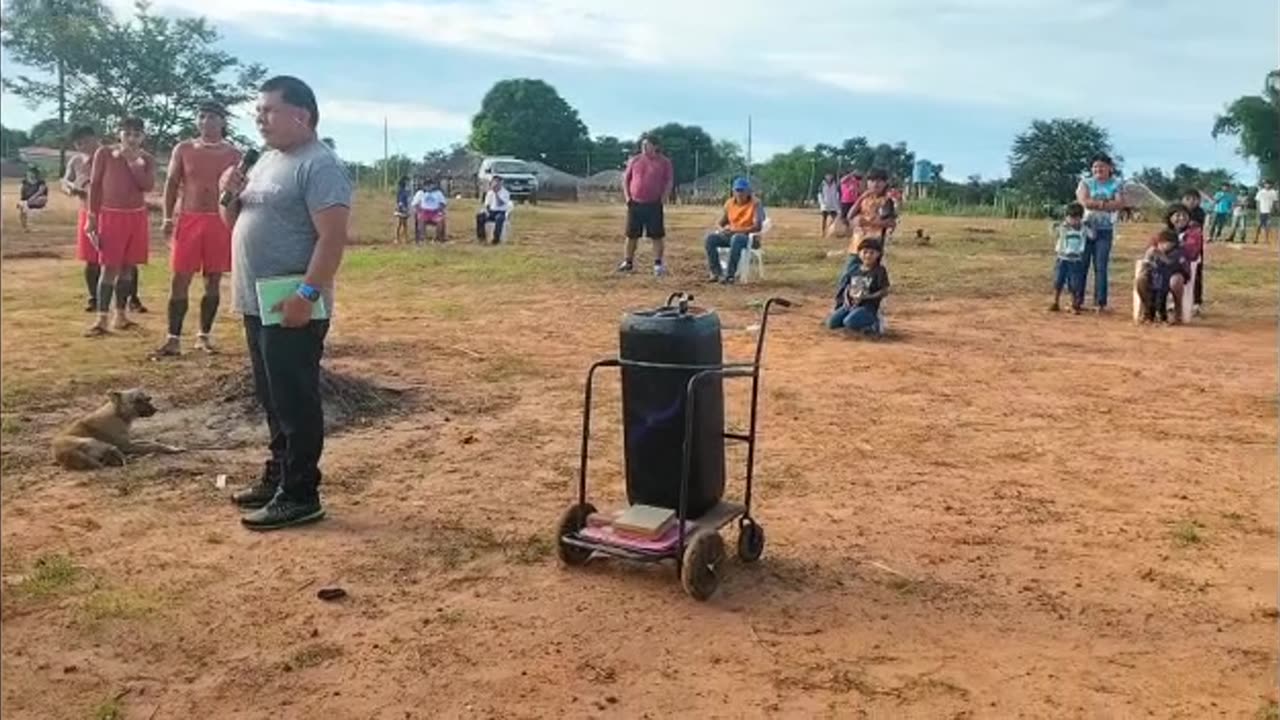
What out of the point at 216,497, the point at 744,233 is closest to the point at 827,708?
the point at 216,497

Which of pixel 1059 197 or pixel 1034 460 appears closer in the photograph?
pixel 1034 460

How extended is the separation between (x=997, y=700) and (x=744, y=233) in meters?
9.36

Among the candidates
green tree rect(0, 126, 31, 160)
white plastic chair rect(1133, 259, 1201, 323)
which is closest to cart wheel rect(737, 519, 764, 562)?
green tree rect(0, 126, 31, 160)

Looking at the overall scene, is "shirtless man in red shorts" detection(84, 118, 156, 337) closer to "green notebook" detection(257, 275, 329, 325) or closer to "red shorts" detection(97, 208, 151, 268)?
"red shorts" detection(97, 208, 151, 268)

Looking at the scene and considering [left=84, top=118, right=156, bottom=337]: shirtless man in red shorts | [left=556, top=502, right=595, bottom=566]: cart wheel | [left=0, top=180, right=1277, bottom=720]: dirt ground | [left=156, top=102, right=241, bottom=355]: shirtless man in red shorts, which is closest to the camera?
[left=0, top=180, right=1277, bottom=720]: dirt ground

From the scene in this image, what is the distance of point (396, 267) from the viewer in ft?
44.4

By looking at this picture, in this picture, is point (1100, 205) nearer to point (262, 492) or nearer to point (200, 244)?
point (200, 244)

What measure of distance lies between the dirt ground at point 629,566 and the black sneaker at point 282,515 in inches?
2.1

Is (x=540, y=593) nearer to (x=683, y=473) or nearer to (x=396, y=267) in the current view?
(x=683, y=473)

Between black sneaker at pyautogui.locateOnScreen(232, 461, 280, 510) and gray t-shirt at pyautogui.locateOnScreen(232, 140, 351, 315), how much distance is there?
687 millimetres

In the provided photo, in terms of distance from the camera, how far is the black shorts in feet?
39.6

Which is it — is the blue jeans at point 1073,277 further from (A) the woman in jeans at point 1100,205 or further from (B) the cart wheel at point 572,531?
(B) the cart wheel at point 572,531

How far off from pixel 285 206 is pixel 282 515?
1.00 m

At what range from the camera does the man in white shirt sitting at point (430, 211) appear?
16.9m
